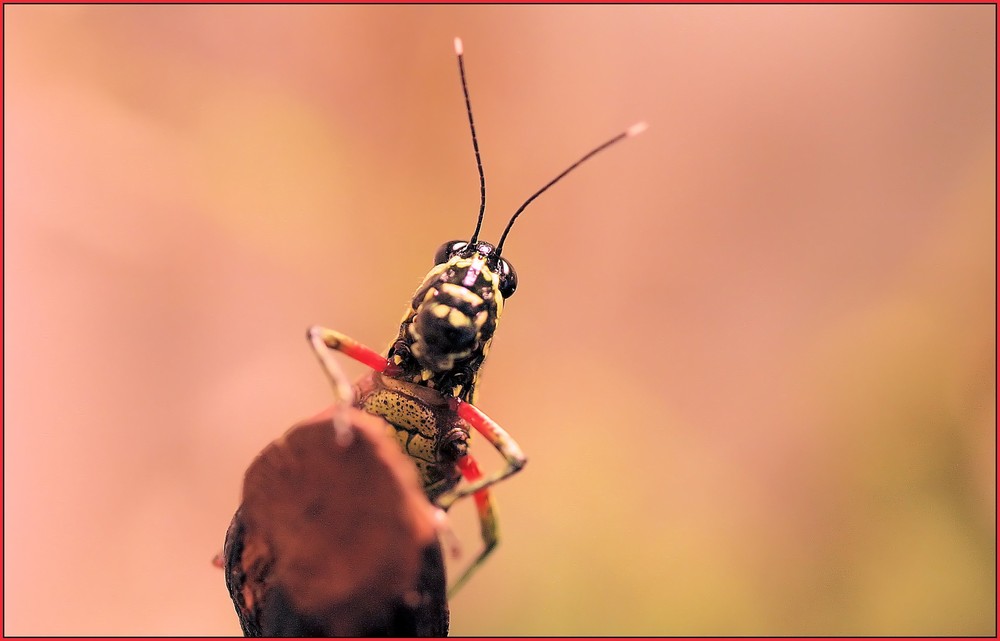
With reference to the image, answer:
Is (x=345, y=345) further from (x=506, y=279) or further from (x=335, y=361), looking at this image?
(x=506, y=279)

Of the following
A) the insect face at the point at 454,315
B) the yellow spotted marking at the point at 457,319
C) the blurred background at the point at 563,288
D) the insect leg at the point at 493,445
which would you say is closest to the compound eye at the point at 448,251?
the insect face at the point at 454,315

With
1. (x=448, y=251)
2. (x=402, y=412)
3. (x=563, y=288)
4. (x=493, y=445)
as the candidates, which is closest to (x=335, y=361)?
(x=402, y=412)

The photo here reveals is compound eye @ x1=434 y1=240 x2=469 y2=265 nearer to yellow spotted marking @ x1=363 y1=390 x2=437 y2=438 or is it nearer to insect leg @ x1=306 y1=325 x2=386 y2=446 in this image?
insect leg @ x1=306 y1=325 x2=386 y2=446

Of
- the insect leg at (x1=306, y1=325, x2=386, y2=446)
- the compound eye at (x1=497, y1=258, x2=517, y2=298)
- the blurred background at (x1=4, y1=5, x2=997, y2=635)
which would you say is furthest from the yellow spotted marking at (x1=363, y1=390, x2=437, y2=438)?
the blurred background at (x1=4, y1=5, x2=997, y2=635)

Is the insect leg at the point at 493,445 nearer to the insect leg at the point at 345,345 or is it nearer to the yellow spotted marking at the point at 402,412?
the yellow spotted marking at the point at 402,412

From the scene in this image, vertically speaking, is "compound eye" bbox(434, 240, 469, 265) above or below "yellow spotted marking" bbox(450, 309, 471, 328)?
above

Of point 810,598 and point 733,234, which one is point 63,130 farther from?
point 810,598

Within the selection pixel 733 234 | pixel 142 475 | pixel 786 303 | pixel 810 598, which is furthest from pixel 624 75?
pixel 142 475
